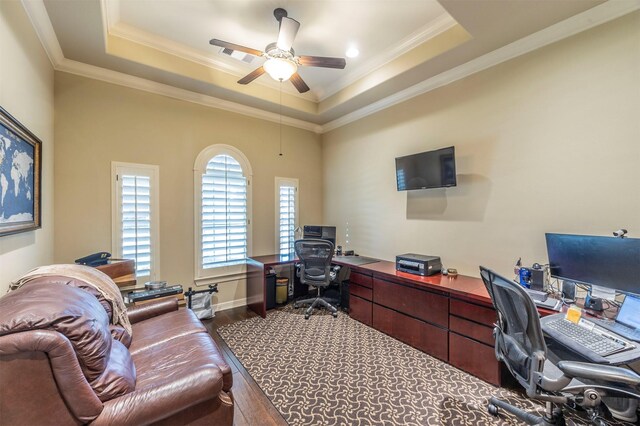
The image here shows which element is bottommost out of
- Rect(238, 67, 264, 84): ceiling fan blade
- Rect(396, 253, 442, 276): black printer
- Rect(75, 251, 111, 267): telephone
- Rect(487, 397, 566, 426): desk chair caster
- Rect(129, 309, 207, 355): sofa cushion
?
Rect(487, 397, 566, 426): desk chair caster

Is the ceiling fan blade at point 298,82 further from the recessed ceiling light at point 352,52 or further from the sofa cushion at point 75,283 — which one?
the sofa cushion at point 75,283

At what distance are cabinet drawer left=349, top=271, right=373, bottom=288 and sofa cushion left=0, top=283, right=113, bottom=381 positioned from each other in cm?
262

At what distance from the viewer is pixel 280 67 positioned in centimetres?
251

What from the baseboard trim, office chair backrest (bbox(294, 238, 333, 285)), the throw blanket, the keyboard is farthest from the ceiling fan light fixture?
the baseboard trim

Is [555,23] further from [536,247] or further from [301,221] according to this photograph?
[301,221]

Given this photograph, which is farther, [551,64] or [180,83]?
[180,83]

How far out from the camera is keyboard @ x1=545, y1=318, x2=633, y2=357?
149 centimetres

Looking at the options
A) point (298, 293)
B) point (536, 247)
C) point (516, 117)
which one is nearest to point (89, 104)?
point (298, 293)

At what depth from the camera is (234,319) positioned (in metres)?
3.63

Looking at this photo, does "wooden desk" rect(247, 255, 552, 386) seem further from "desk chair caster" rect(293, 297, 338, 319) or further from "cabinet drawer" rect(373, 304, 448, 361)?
"desk chair caster" rect(293, 297, 338, 319)

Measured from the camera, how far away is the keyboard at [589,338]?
1492 millimetres

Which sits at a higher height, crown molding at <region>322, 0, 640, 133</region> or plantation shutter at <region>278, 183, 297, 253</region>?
crown molding at <region>322, 0, 640, 133</region>

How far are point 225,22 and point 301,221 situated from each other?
300 centimetres

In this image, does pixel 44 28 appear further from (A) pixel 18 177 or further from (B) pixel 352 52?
(B) pixel 352 52
